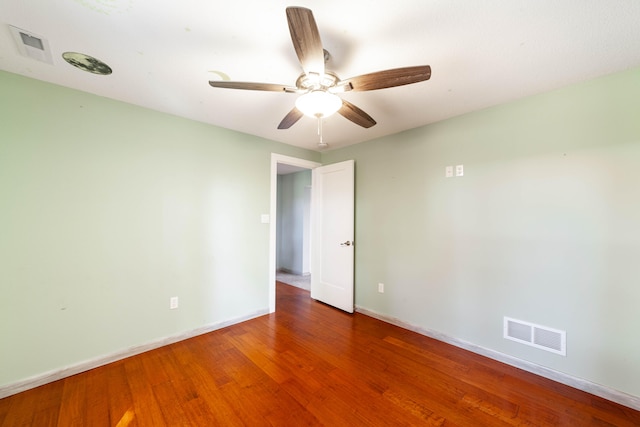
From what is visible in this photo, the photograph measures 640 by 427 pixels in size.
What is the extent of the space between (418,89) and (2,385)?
12.5 feet

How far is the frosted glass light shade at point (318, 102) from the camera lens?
139 centimetres

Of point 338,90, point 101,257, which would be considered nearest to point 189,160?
point 101,257

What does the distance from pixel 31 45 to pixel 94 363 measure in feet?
7.82

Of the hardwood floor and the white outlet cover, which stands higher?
the white outlet cover

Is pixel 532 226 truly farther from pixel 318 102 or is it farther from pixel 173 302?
pixel 173 302

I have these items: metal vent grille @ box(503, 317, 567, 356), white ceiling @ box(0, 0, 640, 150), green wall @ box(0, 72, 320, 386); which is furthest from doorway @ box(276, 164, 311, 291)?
metal vent grille @ box(503, 317, 567, 356)

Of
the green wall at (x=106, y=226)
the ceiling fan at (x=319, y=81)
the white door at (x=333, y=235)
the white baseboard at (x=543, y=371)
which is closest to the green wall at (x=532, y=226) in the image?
the white baseboard at (x=543, y=371)

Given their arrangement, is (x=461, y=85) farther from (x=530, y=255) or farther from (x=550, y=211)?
(x=530, y=255)

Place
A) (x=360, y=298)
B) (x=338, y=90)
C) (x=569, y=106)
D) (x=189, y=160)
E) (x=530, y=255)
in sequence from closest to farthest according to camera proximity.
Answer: (x=338, y=90) < (x=569, y=106) < (x=530, y=255) < (x=189, y=160) < (x=360, y=298)

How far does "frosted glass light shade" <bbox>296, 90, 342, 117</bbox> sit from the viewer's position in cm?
139

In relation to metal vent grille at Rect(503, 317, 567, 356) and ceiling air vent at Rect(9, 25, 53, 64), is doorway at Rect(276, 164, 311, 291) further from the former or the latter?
ceiling air vent at Rect(9, 25, 53, 64)

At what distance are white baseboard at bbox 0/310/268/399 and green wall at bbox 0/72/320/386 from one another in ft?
0.13

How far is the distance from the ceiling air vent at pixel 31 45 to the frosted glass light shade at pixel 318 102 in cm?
162

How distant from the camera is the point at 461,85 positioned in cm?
190
